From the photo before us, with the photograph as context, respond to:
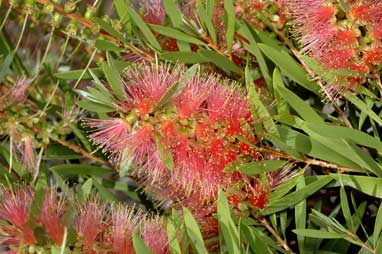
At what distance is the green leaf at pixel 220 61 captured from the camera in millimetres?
968

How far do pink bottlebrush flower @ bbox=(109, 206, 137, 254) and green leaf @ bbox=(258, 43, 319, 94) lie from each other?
0.25 meters

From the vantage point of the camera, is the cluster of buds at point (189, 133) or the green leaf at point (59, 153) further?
the green leaf at point (59, 153)

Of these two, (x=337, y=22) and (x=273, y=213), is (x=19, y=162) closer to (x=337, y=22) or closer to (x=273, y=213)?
(x=273, y=213)

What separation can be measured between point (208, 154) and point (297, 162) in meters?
0.13

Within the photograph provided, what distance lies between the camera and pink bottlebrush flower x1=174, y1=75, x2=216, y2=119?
86 cm

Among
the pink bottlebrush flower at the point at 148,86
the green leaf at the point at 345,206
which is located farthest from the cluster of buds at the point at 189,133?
the green leaf at the point at 345,206

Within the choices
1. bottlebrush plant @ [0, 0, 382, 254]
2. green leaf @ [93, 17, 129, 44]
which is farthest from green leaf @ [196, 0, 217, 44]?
green leaf @ [93, 17, 129, 44]

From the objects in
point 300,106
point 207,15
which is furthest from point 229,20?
point 300,106

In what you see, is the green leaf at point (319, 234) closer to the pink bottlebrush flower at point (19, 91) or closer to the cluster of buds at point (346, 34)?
the cluster of buds at point (346, 34)

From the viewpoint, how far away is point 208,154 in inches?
35.2

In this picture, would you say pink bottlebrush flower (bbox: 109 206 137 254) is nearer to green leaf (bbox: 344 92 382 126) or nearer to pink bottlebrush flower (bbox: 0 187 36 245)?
pink bottlebrush flower (bbox: 0 187 36 245)

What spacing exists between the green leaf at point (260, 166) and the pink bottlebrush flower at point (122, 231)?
0.15 m

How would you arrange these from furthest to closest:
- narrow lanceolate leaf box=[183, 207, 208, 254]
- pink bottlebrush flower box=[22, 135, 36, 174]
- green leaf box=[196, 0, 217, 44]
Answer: pink bottlebrush flower box=[22, 135, 36, 174], green leaf box=[196, 0, 217, 44], narrow lanceolate leaf box=[183, 207, 208, 254]

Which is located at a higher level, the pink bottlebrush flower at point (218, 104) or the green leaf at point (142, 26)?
the green leaf at point (142, 26)
